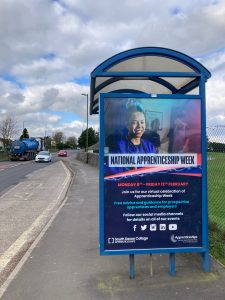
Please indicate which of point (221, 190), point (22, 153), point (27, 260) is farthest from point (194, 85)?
point (22, 153)

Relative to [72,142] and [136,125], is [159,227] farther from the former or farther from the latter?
[72,142]

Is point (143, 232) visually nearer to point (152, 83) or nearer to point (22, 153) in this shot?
point (152, 83)

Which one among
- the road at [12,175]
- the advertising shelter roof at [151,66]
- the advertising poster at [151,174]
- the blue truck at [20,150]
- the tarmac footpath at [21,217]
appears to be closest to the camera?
the advertising poster at [151,174]

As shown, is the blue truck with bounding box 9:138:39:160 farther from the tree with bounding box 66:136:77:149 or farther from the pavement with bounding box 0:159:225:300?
the tree with bounding box 66:136:77:149

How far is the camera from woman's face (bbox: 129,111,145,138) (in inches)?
211

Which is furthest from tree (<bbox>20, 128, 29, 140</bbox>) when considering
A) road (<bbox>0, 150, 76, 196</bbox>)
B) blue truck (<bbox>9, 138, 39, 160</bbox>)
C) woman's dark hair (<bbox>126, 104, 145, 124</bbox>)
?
woman's dark hair (<bbox>126, 104, 145, 124</bbox>)

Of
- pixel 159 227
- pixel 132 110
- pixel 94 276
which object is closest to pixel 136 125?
pixel 132 110

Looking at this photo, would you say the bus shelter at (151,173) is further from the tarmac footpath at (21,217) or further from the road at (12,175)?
the road at (12,175)

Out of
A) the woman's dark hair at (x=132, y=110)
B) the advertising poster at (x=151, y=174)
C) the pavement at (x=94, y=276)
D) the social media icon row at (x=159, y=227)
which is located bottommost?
the pavement at (x=94, y=276)

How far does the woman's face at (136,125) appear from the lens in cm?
536

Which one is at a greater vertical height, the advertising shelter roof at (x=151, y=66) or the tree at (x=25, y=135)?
the tree at (x=25, y=135)

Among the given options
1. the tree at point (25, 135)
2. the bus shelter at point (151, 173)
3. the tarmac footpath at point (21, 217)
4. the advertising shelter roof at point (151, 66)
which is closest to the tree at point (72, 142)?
the tree at point (25, 135)

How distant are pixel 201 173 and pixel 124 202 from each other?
1.07 m

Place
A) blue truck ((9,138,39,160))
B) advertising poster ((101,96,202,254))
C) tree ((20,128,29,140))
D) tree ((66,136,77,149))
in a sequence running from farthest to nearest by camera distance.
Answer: tree ((66,136,77,149))
tree ((20,128,29,140))
blue truck ((9,138,39,160))
advertising poster ((101,96,202,254))
